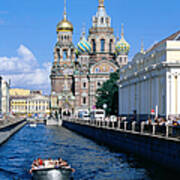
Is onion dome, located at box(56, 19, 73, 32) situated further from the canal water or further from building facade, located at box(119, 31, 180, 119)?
the canal water

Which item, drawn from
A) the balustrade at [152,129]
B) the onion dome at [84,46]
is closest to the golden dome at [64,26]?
the onion dome at [84,46]

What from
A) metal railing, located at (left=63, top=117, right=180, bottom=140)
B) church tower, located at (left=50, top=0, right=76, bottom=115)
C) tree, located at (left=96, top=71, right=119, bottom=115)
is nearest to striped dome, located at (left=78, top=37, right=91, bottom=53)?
church tower, located at (left=50, top=0, right=76, bottom=115)

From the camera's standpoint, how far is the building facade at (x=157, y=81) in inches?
1971

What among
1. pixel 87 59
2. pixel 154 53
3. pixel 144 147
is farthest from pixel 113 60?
pixel 144 147

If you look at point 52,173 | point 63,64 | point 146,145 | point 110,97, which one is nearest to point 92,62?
point 63,64

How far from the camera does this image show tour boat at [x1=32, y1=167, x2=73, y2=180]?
2401 centimetres

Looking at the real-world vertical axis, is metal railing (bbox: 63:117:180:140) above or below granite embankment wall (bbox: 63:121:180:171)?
above

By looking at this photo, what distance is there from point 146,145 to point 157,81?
20.3 m

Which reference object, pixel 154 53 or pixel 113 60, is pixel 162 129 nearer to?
pixel 154 53

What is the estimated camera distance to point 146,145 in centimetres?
3388

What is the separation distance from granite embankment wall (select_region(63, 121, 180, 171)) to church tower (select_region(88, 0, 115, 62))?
242 ft

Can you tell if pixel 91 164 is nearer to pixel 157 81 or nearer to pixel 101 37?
pixel 157 81

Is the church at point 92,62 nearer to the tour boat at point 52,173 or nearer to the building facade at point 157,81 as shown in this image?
the building facade at point 157,81

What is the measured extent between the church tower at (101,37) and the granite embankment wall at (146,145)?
242 feet
